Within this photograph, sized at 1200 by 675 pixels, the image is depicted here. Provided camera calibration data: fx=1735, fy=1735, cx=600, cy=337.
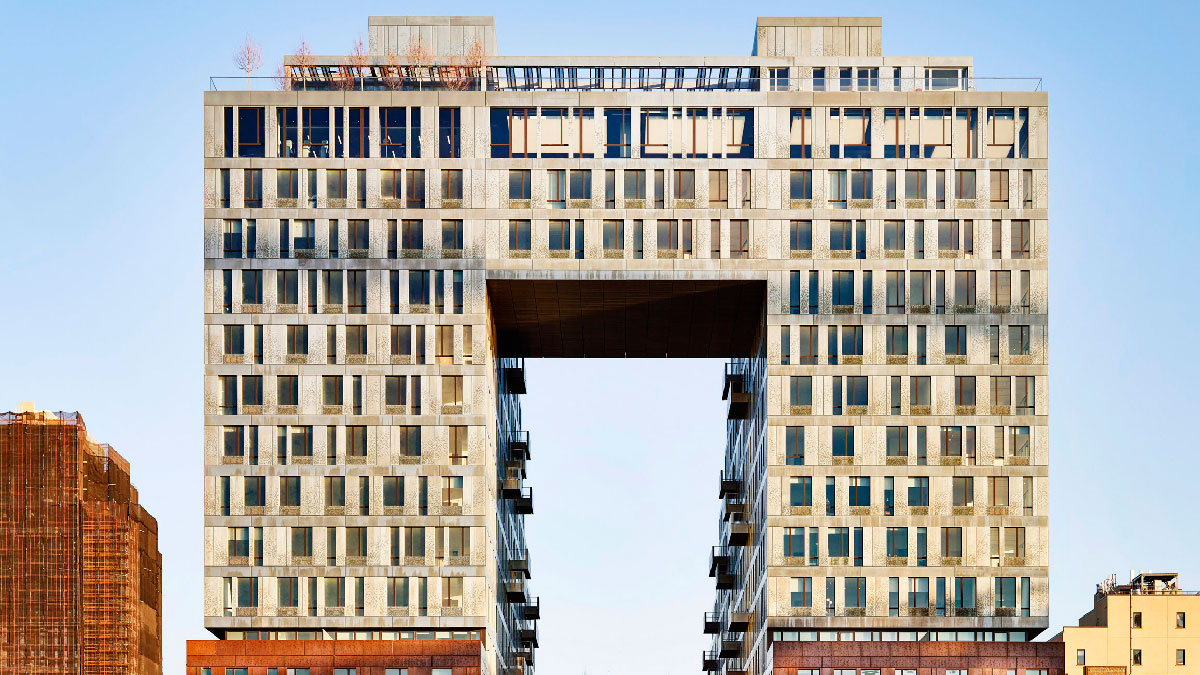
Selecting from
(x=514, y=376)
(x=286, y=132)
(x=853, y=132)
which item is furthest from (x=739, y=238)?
(x=286, y=132)

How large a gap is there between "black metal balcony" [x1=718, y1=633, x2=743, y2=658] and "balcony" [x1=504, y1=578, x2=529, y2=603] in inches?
698

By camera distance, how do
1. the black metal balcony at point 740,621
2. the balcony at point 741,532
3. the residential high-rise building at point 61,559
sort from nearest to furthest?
the residential high-rise building at point 61,559 < the black metal balcony at point 740,621 < the balcony at point 741,532

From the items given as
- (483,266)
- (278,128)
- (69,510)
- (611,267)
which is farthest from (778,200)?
(69,510)

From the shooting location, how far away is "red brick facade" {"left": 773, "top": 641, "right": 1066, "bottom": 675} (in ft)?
375

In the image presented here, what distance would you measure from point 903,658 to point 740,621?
24015mm

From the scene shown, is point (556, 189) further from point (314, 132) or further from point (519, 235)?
point (314, 132)

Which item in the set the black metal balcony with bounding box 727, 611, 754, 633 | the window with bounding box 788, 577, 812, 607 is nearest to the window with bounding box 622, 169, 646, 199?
the window with bounding box 788, 577, 812, 607

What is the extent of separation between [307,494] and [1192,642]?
61.4 meters

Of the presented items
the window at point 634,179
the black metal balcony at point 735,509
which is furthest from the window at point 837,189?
the black metal balcony at point 735,509

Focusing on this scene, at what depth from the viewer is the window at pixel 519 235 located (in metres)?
119

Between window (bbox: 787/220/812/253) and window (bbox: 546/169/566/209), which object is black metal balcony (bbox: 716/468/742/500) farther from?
window (bbox: 546/169/566/209)

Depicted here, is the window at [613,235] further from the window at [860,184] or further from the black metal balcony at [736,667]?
the black metal balcony at [736,667]

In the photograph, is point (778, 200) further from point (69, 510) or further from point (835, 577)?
point (69, 510)

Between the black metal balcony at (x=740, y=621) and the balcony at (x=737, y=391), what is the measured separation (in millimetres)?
15744
